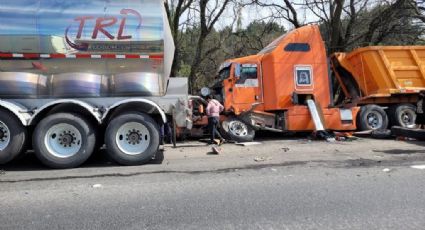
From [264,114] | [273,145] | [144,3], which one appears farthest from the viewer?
[264,114]

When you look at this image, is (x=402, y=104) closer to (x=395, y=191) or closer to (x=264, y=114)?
(x=264, y=114)

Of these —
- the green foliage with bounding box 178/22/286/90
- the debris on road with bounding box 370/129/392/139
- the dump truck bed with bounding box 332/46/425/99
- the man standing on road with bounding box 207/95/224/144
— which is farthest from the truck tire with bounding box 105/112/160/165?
the green foliage with bounding box 178/22/286/90

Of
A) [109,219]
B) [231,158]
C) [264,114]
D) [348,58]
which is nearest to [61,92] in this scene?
[231,158]

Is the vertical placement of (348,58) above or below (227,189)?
above

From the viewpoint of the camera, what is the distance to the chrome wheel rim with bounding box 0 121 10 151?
794cm

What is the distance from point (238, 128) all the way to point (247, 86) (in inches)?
50.9

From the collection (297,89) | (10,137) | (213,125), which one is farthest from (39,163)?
(297,89)

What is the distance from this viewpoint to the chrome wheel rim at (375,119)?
13.8 meters

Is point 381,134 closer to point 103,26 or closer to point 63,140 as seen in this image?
point 103,26

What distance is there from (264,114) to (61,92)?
6.39 metres

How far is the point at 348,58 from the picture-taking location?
14.7 meters

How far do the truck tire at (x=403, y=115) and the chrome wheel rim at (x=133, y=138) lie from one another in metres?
8.88

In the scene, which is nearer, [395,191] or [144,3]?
[395,191]

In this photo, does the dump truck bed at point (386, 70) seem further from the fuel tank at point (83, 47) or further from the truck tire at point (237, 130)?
the fuel tank at point (83, 47)
